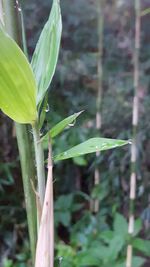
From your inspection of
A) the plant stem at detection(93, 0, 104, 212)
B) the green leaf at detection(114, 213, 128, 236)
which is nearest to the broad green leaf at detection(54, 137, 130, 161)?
the green leaf at detection(114, 213, 128, 236)

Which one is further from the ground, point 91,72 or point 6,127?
point 91,72

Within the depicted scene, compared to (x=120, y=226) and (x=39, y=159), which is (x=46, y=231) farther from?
(x=120, y=226)

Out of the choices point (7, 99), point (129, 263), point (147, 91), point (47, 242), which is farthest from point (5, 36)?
point (147, 91)

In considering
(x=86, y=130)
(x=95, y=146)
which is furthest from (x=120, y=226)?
(x=95, y=146)

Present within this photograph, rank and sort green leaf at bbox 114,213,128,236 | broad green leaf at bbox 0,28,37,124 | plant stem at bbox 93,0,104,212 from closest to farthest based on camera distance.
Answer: broad green leaf at bbox 0,28,37,124, green leaf at bbox 114,213,128,236, plant stem at bbox 93,0,104,212

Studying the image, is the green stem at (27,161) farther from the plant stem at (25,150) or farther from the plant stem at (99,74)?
the plant stem at (99,74)

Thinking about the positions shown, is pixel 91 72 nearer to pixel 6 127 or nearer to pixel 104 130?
pixel 104 130

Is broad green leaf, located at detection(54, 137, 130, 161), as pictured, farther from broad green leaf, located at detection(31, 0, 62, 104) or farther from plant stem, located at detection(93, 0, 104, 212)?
plant stem, located at detection(93, 0, 104, 212)
